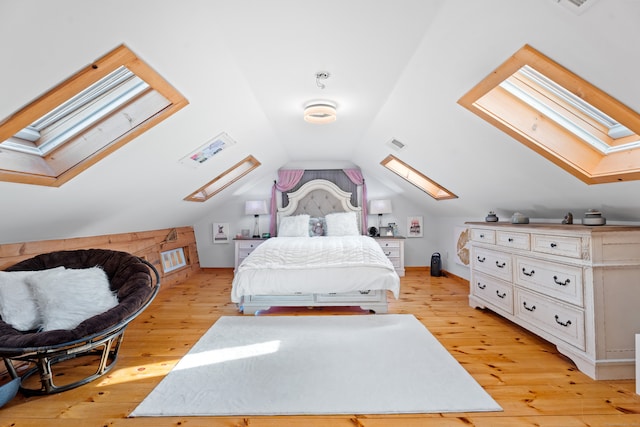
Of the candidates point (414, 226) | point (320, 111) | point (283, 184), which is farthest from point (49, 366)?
point (414, 226)

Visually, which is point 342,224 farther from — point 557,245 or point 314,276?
point 557,245

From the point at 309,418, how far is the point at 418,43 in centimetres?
227

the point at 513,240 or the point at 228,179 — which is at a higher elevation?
the point at 228,179

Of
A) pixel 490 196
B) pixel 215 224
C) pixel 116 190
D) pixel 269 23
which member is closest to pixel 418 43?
pixel 269 23

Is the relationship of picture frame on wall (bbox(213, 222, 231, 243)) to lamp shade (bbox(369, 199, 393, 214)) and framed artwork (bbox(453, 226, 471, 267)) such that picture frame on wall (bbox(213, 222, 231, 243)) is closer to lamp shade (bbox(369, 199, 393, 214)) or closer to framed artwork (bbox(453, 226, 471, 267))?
lamp shade (bbox(369, 199, 393, 214))

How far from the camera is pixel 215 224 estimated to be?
228 inches

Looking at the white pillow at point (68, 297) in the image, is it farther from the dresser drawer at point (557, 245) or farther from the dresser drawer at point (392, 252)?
the dresser drawer at point (392, 252)

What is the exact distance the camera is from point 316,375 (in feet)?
6.95

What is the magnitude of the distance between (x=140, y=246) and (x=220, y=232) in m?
1.76

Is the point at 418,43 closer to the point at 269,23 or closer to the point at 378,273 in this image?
the point at 269,23

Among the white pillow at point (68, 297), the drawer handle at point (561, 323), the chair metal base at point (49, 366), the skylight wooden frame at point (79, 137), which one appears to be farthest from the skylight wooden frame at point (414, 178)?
the chair metal base at point (49, 366)

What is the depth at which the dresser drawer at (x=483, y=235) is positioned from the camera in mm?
3209

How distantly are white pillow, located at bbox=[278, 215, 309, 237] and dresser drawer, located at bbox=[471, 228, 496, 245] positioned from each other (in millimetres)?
2523

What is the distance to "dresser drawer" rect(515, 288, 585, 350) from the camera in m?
2.12
